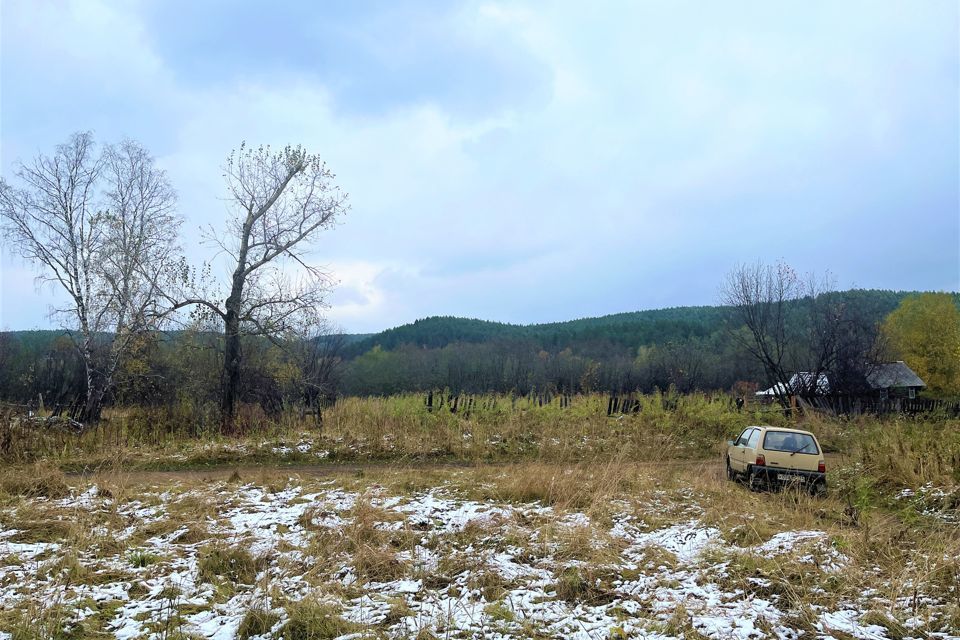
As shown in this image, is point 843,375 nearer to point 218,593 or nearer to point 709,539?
point 709,539

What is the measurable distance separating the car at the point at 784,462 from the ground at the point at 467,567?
2.42m

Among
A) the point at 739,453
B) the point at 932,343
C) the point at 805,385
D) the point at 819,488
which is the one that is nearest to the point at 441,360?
the point at 932,343

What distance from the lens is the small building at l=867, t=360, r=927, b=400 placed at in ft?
125

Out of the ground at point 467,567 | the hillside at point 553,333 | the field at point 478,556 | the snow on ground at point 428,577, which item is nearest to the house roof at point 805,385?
the field at point 478,556

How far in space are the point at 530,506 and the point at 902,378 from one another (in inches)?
2042

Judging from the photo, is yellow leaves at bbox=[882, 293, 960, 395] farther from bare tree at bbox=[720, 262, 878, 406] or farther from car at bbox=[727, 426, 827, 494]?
car at bbox=[727, 426, 827, 494]

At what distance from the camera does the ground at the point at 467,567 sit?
188 inches

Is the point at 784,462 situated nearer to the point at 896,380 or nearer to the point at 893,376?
the point at 893,376

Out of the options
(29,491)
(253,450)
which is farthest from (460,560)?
(253,450)

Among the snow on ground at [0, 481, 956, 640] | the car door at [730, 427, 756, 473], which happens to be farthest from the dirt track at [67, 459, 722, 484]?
the snow on ground at [0, 481, 956, 640]

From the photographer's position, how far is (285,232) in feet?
69.1

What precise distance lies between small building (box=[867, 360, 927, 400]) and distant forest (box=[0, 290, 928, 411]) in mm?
3121

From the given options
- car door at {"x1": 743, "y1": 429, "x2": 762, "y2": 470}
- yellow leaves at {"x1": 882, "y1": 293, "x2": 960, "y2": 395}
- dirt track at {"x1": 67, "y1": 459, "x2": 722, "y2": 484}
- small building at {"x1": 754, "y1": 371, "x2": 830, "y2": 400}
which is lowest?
dirt track at {"x1": 67, "y1": 459, "x2": 722, "y2": 484}

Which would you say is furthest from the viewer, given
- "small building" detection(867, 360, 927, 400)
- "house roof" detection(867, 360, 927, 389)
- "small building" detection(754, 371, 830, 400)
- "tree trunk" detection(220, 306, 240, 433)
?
"small building" detection(867, 360, 927, 400)
